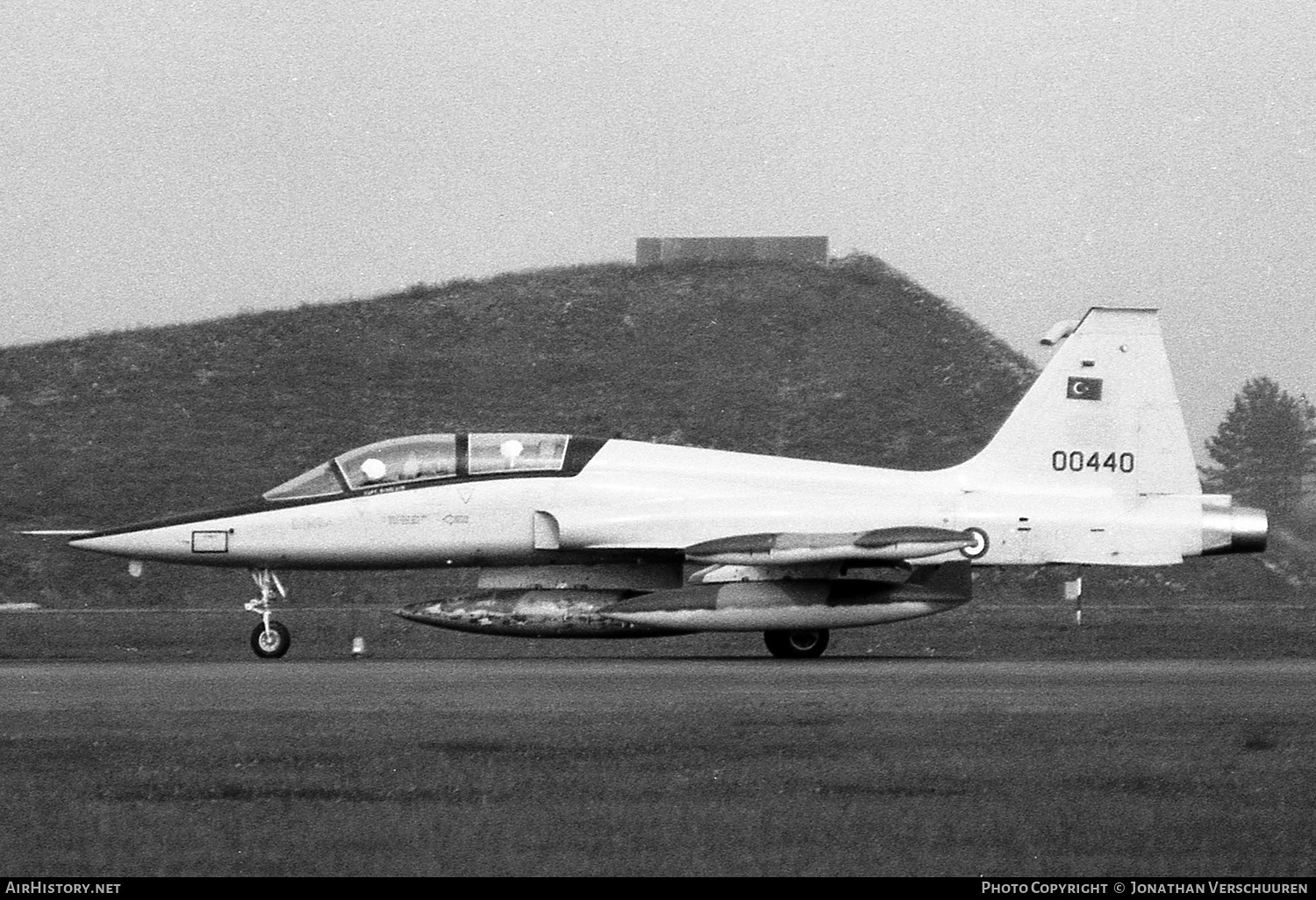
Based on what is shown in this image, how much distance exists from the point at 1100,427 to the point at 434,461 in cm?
731

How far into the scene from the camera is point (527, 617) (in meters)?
19.1

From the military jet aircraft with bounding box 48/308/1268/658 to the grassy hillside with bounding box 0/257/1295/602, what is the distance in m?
14.8

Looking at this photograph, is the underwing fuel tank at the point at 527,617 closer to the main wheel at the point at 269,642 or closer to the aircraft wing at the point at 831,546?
the aircraft wing at the point at 831,546

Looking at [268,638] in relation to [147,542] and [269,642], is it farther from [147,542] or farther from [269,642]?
[147,542]

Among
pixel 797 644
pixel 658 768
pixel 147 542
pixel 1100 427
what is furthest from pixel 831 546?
pixel 658 768

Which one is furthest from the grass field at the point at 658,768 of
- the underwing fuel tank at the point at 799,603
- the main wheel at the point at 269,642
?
the main wheel at the point at 269,642

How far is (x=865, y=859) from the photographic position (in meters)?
7.52

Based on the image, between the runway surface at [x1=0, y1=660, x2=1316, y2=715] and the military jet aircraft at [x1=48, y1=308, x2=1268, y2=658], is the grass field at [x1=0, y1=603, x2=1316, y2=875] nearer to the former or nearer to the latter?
the runway surface at [x1=0, y1=660, x2=1316, y2=715]

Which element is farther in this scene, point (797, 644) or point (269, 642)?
point (797, 644)

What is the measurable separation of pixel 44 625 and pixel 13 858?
19.7m

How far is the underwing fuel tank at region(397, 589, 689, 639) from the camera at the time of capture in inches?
744

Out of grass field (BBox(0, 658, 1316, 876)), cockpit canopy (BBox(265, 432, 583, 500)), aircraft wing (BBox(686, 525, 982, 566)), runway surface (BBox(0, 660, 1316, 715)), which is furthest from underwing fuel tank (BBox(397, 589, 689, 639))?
grass field (BBox(0, 658, 1316, 876))

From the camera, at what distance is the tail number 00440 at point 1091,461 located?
20406 millimetres

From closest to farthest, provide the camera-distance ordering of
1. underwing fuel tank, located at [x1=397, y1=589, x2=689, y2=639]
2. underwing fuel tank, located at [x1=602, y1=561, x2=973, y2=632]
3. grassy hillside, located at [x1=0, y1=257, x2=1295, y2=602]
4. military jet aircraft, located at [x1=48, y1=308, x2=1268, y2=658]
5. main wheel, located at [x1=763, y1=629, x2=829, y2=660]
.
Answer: underwing fuel tank, located at [x1=602, y1=561, x2=973, y2=632], underwing fuel tank, located at [x1=397, y1=589, x2=689, y2=639], main wheel, located at [x1=763, y1=629, x2=829, y2=660], military jet aircraft, located at [x1=48, y1=308, x2=1268, y2=658], grassy hillside, located at [x1=0, y1=257, x2=1295, y2=602]
